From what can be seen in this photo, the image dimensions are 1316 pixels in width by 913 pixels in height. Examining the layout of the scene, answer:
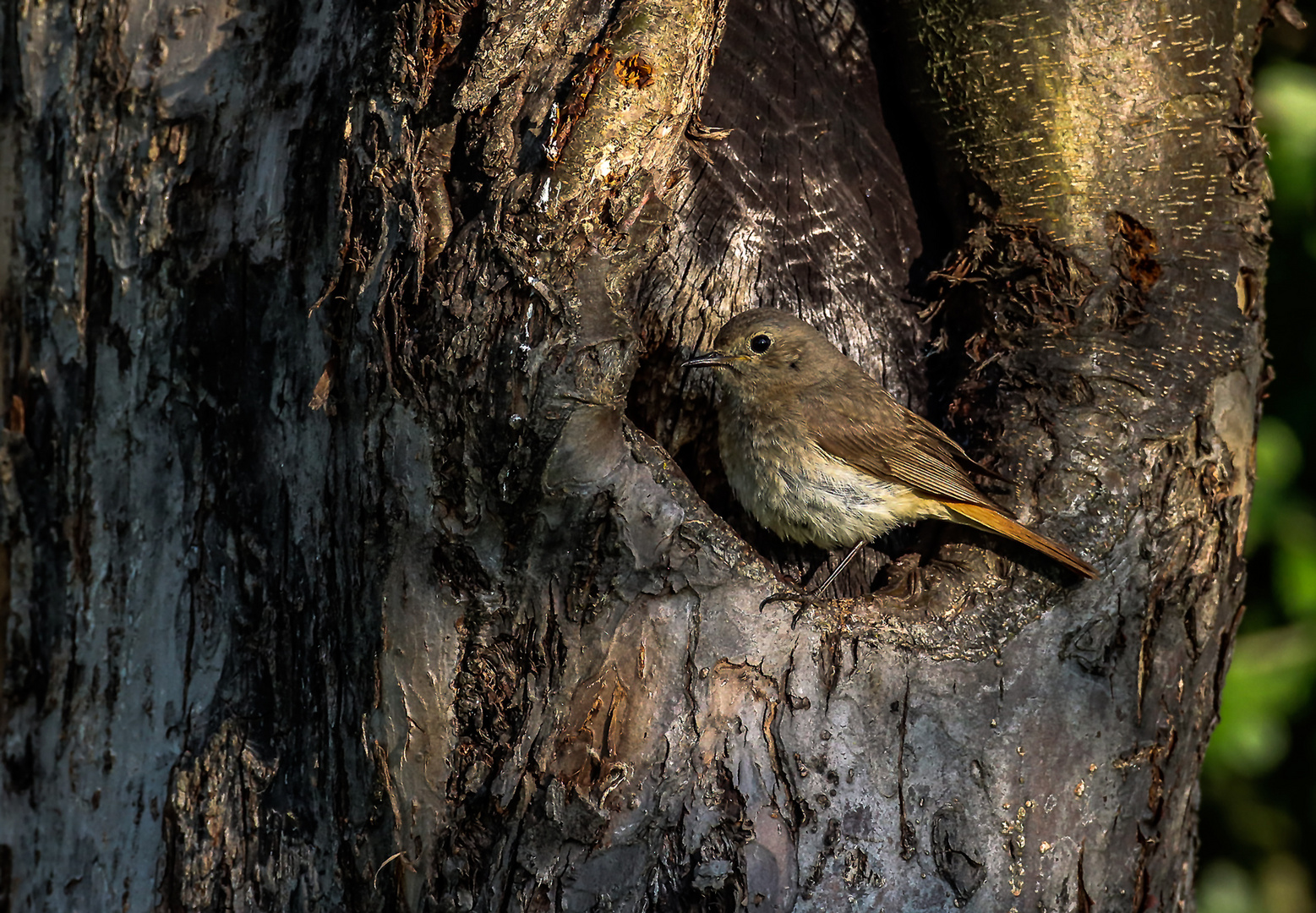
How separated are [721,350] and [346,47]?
1.56m

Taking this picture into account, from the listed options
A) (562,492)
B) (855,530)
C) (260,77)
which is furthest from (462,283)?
(855,530)

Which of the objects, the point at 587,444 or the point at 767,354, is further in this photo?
the point at 767,354

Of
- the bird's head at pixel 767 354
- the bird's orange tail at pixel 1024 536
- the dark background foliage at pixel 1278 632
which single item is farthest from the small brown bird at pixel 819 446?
the dark background foliage at pixel 1278 632

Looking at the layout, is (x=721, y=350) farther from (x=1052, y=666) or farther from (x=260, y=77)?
(x=260, y=77)

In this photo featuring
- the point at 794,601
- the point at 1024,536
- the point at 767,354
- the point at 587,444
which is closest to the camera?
the point at 587,444

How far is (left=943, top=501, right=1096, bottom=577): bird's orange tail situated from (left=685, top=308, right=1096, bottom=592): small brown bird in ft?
0.35

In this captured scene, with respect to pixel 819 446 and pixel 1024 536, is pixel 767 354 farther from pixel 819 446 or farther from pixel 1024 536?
pixel 1024 536

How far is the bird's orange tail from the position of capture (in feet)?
11.6

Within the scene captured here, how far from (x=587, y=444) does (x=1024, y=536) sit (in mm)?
1402

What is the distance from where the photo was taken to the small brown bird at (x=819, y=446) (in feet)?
13.4

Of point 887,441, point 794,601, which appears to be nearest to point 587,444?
point 794,601

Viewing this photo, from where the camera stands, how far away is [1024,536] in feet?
11.8

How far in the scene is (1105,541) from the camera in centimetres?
362

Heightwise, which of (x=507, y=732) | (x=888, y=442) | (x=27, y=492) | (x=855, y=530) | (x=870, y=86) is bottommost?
(x=507, y=732)
